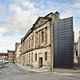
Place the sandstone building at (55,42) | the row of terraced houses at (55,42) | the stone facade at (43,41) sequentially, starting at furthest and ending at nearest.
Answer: the stone facade at (43,41), the sandstone building at (55,42), the row of terraced houses at (55,42)

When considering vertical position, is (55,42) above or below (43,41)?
below

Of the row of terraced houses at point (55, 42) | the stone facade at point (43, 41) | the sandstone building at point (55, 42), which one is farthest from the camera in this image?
the stone facade at point (43, 41)

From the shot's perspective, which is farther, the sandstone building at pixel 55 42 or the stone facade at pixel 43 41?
the stone facade at pixel 43 41

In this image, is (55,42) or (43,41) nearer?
(55,42)

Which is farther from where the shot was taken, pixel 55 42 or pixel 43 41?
pixel 43 41

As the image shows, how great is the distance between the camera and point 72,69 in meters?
25.0

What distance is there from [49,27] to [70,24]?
5019 millimetres

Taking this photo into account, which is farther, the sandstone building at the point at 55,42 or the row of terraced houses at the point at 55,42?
the sandstone building at the point at 55,42

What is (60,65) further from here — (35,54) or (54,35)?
(35,54)

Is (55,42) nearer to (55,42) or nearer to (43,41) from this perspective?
(55,42)

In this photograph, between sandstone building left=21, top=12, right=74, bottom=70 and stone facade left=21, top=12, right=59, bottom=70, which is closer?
sandstone building left=21, top=12, right=74, bottom=70

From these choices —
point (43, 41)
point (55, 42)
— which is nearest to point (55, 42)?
point (55, 42)

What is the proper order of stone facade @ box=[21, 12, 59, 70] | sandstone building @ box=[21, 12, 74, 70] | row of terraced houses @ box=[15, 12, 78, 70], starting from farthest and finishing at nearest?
stone facade @ box=[21, 12, 59, 70] < sandstone building @ box=[21, 12, 74, 70] < row of terraced houses @ box=[15, 12, 78, 70]

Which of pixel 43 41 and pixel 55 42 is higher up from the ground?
pixel 43 41
